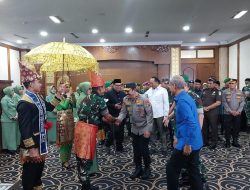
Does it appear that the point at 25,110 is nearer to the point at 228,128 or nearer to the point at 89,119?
the point at 89,119

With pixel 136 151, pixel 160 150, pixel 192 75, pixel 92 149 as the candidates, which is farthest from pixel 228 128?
pixel 192 75

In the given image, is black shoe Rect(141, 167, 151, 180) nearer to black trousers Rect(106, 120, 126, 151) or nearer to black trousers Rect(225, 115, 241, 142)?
black trousers Rect(106, 120, 126, 151)

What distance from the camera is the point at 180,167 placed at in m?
2.67

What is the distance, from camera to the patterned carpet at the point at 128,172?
11.6 ft

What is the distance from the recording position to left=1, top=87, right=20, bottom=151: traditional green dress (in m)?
5.28

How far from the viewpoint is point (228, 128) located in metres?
5.54

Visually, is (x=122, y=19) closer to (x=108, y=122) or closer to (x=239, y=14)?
(x=239, y=14)

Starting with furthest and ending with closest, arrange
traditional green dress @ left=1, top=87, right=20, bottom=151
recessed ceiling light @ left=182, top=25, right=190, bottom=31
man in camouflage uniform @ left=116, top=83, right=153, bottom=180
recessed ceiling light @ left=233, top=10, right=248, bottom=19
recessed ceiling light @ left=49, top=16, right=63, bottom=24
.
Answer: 1. recessed ceiling light @ left=182, top=25, right=190, bottom=31
2. recessed ceiling light @ left=49, top=16, right=63, bottom=24
3. recessed ceiling light @ left=233, top=10, right=248, bottom=19
4. traditional green dress @ left=1, top=87, right=20, bottom=151
5. man in camouflage uniform @ left=116, top=83, right=153, bottom=180

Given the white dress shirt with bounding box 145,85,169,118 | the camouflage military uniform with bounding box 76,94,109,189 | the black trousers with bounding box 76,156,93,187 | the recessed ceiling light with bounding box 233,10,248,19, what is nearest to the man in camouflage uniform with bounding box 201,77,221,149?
the white dress shirt with bounding box 145,85,169,118

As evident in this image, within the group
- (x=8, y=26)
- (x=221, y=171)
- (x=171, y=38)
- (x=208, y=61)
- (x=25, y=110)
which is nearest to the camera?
(x=25, y=110)

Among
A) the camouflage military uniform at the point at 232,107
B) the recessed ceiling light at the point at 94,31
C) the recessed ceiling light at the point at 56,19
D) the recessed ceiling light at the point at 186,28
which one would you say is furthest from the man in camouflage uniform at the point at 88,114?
the recessed ceiling light at the point at 186,28

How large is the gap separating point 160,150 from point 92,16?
11.8 feet

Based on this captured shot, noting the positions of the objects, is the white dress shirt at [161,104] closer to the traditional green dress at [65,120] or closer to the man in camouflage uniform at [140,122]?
the man in camouflage uniform at [140,122]

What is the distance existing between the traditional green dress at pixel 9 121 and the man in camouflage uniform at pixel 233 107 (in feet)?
14.6
